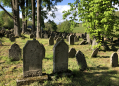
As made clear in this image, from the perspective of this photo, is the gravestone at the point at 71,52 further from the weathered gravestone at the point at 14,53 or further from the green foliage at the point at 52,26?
the green foliage at the point at 52,26

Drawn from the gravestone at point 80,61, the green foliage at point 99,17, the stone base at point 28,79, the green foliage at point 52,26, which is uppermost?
the green foliage at point 52,26

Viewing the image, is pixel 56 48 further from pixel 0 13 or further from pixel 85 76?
pixel 0 13

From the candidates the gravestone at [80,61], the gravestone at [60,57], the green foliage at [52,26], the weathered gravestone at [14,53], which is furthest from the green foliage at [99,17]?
the green foliage at [52,26]

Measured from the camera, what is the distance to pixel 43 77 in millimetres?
3955

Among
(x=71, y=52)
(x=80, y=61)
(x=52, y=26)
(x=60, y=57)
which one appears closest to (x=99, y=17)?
(x=71, y=52)

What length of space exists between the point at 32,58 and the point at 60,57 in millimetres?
1166

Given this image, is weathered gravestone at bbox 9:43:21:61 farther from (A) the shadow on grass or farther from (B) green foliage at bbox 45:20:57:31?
(B) green foliage at bbox 45:20:57:31

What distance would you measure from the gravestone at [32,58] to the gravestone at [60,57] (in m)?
0.64

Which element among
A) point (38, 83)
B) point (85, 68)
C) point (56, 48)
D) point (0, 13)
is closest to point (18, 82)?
point (38, 83)

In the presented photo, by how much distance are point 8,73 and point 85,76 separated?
3.46m

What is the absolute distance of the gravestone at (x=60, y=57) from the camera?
13.9 ft

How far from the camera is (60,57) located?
4359mm

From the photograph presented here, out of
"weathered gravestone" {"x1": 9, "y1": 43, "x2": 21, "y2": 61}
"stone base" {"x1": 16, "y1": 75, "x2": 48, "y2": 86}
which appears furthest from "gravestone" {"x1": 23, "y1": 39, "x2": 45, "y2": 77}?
"weathered gravestone" {"x1": 9, "y1": 43, "x2": 21, "y2": 61}

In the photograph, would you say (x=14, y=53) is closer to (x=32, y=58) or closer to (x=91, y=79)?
(x=32, y=58)
